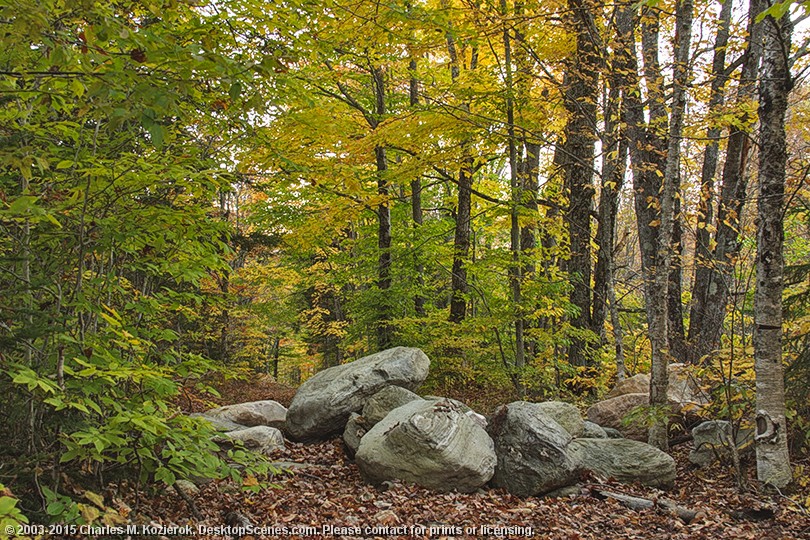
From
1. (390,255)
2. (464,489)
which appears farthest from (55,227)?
(390,255)

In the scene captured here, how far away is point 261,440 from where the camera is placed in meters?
7.58

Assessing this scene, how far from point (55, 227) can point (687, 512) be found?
615 cm

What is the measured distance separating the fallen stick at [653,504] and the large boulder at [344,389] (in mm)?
3786

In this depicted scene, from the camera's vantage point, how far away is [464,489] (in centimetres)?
600

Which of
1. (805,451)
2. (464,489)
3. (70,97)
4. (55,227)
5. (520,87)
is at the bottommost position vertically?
(464,489)

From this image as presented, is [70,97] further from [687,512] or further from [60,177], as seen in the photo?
[687,512]

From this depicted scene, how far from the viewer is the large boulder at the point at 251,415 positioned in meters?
8.94

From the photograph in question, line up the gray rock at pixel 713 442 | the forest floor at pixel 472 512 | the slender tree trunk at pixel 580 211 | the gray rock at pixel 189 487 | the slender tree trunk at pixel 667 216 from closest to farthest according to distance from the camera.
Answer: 1. the forest floor at pixel 472 512
2. the gray rock at pixel 189 487
3. the gray rock at pixel 713 442
4. the slender tree trunk at pixel 667 216
5. the slender tree trunk at pixel 580 211

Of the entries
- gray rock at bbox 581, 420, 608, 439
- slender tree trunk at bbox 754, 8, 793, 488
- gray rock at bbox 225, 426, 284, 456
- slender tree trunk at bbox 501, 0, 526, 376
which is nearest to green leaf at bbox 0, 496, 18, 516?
gray rock at bbox 225, 426, 284, 456

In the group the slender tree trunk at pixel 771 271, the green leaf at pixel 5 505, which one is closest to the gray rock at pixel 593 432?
the slender tree trunk at pixel 771 271

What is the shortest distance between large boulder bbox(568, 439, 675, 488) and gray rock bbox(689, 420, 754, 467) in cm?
63

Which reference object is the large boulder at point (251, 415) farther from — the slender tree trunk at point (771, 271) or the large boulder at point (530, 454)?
the slender tree trunk at point (771, 271)

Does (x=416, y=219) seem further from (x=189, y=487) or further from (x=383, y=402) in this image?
(x=189, y=487)

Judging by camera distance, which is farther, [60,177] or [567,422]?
[567,422]
